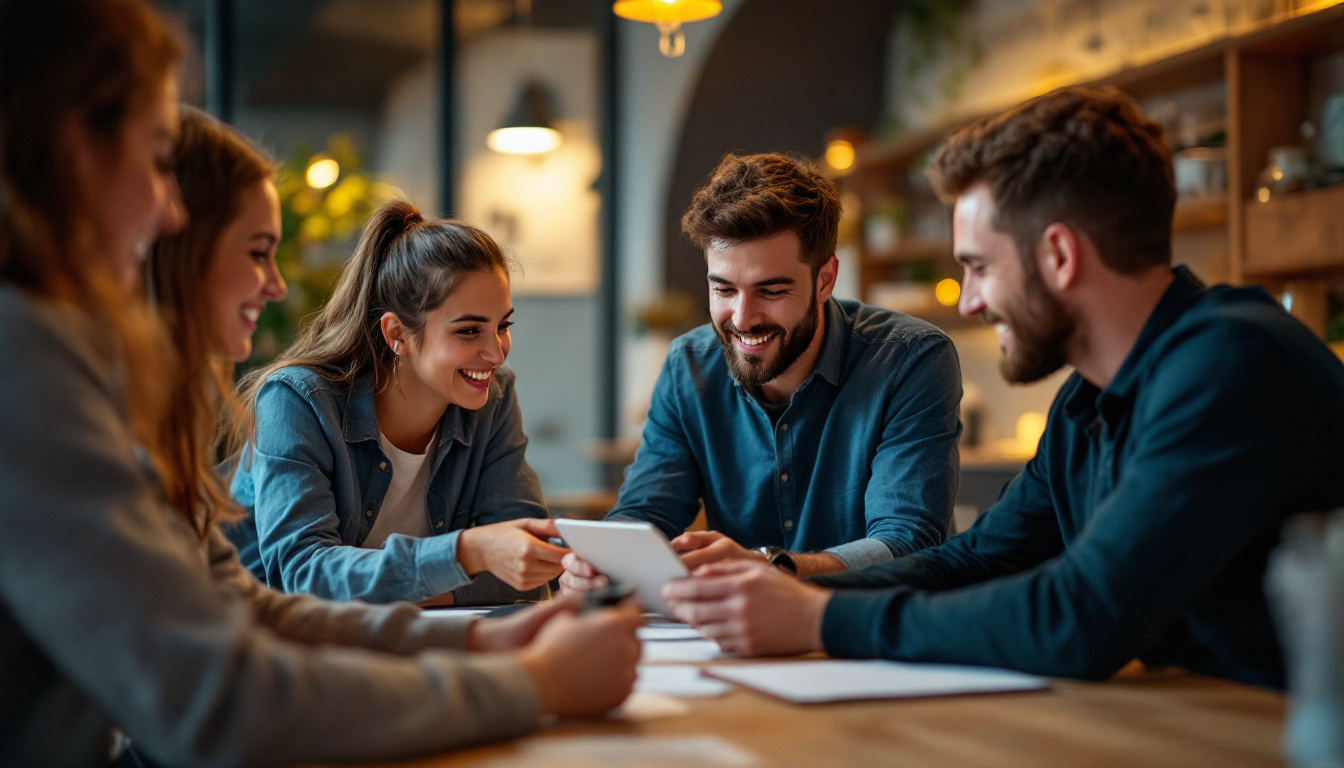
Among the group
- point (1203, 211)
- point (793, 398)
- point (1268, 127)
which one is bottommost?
point (793, 398)

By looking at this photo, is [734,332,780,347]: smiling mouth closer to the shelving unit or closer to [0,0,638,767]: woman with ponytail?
[0,0,638,767]: woman with ponytail

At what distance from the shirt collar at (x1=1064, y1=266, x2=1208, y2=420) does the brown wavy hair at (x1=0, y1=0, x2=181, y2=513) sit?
41.3 inches

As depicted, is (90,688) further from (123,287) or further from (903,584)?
(903,584)

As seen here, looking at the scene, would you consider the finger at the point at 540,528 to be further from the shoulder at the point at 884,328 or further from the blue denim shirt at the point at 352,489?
the shoulder at the point at 884,328

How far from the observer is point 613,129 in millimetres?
6230

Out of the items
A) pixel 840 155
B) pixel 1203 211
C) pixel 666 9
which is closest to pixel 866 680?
pixel 666 9

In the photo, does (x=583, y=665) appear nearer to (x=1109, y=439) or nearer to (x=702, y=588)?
(x=702, y=588)

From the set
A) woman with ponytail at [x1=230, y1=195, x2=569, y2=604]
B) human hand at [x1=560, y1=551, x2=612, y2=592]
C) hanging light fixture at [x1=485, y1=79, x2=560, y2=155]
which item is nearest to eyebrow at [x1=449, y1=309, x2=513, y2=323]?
woman with ponytail at [x1=230, y1=195, x2=569, y2=604]

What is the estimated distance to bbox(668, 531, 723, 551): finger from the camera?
1736 millimetres

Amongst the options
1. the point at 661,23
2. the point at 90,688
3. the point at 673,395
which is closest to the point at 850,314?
the point at 673,395

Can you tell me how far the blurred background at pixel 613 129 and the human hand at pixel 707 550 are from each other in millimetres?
2663

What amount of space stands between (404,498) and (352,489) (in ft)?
0.49

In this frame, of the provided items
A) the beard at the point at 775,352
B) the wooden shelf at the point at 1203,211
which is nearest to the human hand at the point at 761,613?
the beard at the point at 775,352

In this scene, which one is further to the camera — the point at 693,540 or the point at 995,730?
the point at 693,540
